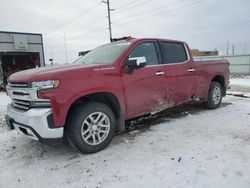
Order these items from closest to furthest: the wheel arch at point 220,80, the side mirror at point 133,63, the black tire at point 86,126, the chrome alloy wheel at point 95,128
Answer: the black tire at point 86,126 < the chrome alloy wheel at point 95,128 < the side mirror at point 133,63 < the wheel arch at point 220,80

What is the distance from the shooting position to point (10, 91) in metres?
3.82

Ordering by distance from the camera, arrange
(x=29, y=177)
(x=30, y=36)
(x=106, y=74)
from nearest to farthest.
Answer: (x=29, y=177), (x=106, y=74), (x=30, y=36)

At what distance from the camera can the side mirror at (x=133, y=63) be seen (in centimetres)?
388

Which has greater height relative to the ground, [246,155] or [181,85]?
[181,85]

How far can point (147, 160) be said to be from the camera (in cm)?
332

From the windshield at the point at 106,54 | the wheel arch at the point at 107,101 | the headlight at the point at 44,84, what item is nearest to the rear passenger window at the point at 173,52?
the windshield at the point at 106,54

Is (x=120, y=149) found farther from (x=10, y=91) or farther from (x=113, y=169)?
(x=10, y=91)

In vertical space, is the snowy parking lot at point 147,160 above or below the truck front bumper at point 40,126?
below

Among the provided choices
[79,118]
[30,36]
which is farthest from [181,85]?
[30,36]

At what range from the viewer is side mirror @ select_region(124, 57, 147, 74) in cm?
388

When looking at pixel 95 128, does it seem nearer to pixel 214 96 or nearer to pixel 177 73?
pixel 177 73

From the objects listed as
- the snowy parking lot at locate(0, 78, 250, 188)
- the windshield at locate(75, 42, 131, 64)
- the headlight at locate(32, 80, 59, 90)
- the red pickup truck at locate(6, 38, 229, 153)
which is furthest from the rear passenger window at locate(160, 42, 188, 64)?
the headlight at locate(32, 80, 59, 90)

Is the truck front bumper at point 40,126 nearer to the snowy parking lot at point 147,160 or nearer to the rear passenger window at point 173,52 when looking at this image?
the snowy parking lot at point 147,160

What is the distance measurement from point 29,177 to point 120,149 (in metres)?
1.41
